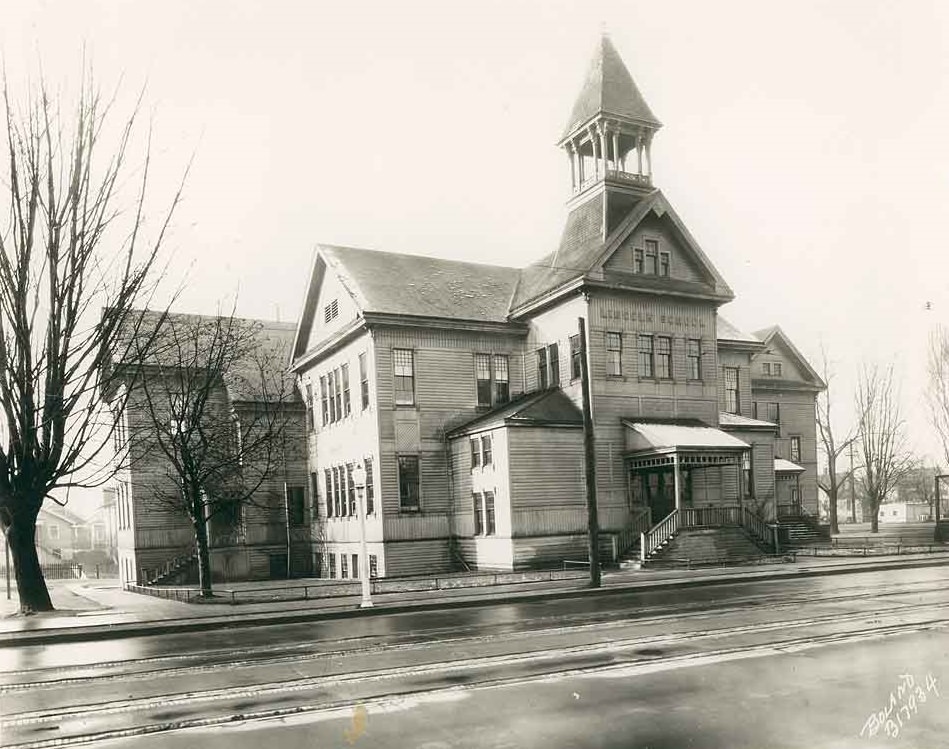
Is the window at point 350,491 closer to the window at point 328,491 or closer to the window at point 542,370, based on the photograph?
the window at point 328,491

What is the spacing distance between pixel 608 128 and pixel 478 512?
53.7 ft

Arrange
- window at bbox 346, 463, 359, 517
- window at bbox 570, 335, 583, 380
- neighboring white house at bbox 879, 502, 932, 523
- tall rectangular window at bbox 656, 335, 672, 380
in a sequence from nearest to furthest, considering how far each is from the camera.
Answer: window at bbox 570, 335, 583, 380 < tall rectangular window at bbox 656, 335, 672, 380 < window at bbox 346, 463, 359, 517 < neighboring white house at bbox 879, 502, 932, 523

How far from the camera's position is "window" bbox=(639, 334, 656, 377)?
34.1 meters

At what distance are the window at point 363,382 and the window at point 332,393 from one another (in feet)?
10.6

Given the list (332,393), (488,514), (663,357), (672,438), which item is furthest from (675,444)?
(332,393)

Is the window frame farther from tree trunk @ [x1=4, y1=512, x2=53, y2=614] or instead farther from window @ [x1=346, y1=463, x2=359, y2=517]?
tree trunk @ [x1=4, y1=512, x2=53, y2=614]

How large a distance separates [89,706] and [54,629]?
27.5 feet

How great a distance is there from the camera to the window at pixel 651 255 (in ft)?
114

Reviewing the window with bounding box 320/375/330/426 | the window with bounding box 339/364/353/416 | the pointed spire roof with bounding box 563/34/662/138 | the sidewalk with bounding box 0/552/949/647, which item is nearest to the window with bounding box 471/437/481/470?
the window with bounding box 339/364/353/416

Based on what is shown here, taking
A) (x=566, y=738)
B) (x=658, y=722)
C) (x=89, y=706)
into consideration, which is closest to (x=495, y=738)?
(x=566, y=738)

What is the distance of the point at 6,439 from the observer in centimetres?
2247

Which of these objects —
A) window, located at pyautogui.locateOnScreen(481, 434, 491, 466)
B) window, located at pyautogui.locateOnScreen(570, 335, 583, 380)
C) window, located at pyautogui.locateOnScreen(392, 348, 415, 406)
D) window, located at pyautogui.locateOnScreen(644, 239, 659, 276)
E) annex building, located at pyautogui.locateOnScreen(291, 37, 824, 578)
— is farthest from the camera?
window, located at pyautogui.locateOnScreen(644, 239, 659, 276)

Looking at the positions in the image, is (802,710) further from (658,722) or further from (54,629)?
(54,629)

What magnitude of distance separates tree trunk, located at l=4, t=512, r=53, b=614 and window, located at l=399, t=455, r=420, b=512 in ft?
46.3
